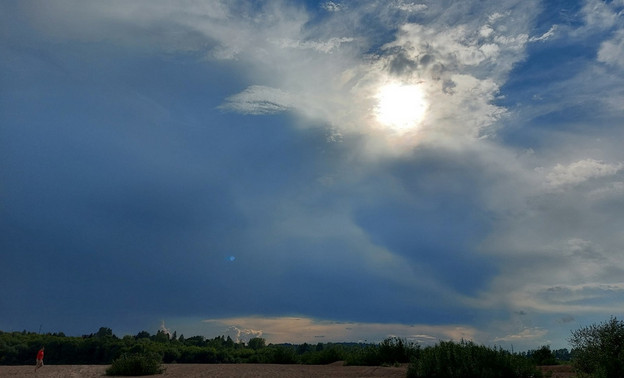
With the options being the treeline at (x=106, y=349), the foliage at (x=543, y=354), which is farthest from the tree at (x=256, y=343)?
the foliage at (x=543, y=354)

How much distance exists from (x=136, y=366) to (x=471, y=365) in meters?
16.9

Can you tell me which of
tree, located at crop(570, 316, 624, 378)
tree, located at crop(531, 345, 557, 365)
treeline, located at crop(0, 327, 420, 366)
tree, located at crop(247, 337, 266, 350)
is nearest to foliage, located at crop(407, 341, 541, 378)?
tree, located at crop(570, 316, 624, 378)

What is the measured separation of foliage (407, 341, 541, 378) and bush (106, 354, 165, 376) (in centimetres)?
1351

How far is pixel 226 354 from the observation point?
257ft

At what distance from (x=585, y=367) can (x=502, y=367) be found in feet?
18.3

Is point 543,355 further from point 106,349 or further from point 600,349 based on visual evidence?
point 106,349

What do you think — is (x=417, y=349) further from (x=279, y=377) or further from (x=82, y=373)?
(x=82, y=373)

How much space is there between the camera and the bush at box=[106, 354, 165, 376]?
2319cm

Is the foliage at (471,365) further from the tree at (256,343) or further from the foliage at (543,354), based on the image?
the tree at (256,343)

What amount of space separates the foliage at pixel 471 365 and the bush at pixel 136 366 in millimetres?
13507

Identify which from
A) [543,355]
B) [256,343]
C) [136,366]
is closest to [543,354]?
[543,355]

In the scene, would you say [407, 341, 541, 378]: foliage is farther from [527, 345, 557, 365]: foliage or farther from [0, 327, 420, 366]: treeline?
[0, 327, 420, 366]: treeline

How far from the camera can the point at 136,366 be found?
2352 cm

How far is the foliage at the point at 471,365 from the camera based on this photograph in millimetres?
16828
